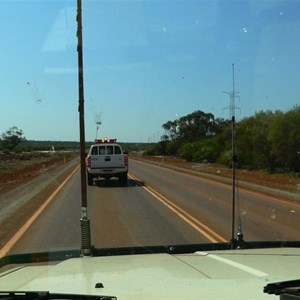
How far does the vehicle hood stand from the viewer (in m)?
2.96

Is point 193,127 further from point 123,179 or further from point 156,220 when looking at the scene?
point 156,220

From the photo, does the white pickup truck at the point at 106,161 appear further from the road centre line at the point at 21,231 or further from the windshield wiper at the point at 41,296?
the windshield wiper at the point at 41,296

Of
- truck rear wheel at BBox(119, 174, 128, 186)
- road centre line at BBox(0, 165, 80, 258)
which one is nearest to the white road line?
road centre line at BBox(0, 165, 80, 258)

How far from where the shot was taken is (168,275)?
358 cm

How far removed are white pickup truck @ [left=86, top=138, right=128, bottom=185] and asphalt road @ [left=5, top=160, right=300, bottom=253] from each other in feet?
19.7

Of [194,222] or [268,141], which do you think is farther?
[268,141]

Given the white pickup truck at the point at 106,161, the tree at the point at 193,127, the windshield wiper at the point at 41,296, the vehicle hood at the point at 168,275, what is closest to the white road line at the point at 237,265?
the vehicle hood at the point at 168,275

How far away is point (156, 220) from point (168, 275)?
1171 centimetres

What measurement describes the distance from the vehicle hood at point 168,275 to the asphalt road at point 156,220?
634 cm

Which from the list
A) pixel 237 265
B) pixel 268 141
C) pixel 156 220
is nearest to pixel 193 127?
pixel 268 141

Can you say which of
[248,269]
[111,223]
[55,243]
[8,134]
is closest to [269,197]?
[111,223]

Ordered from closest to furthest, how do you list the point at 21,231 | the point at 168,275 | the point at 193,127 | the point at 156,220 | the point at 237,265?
the point at 168,275, the point at 237,265, the point at 21,231, the point at 156,220, the point at 193,127

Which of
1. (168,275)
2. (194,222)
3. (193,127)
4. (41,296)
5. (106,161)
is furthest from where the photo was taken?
(193,127)

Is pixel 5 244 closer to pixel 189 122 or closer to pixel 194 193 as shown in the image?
pixel 194 193
